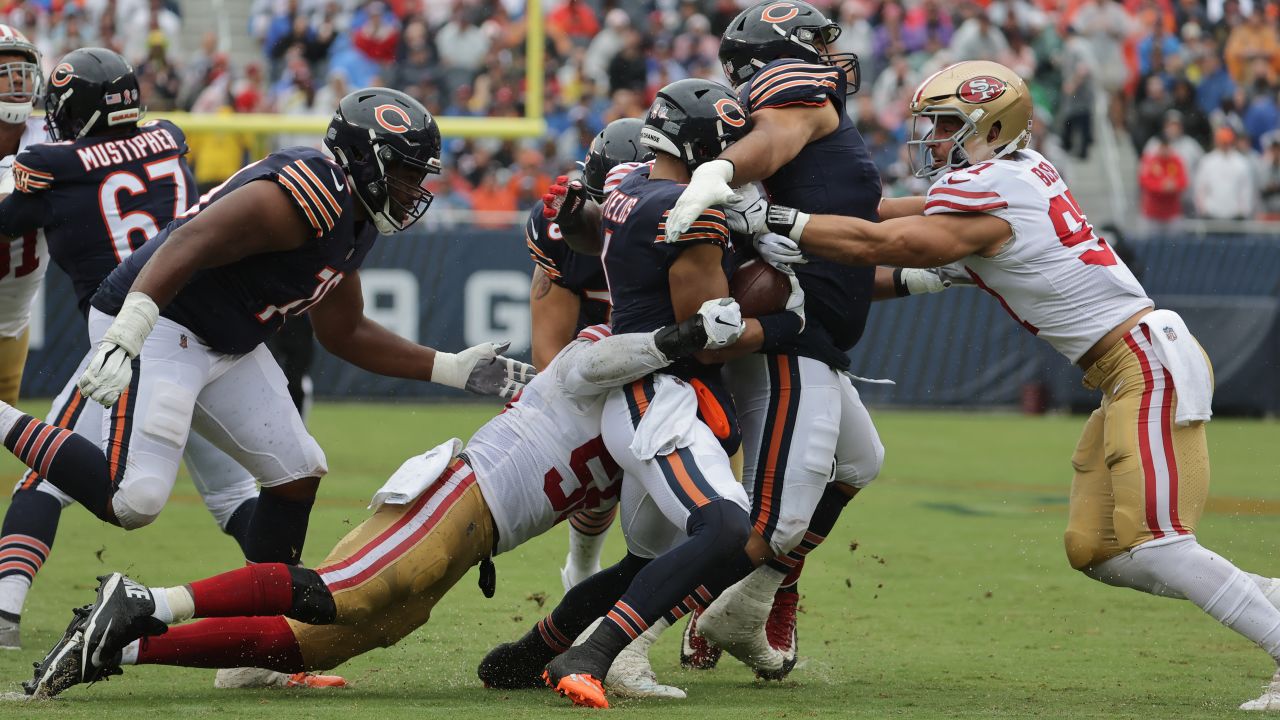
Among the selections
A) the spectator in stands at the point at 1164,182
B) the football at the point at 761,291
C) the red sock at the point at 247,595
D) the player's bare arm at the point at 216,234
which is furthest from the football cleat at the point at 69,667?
the spectator in stands at the point at 1164,182

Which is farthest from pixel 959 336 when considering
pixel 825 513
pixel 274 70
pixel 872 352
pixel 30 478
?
pixel 30 478

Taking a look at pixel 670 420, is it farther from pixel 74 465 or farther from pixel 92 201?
pixel 92 201

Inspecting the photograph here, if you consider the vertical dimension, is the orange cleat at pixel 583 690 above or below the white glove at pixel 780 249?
below

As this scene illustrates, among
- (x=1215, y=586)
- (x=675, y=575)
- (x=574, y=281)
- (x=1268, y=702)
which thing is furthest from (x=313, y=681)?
(x=1268, y=702)

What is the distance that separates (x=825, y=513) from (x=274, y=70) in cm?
1024

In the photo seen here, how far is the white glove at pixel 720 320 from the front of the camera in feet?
13.9

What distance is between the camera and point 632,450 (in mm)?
4289

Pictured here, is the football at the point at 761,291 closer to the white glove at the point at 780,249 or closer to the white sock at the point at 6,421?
the white glove at the point at 780,249

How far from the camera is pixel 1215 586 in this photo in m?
4.33

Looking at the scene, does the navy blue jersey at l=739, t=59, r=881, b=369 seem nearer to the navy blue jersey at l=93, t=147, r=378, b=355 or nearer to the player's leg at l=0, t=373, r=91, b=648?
the navy blue jersey at l=93, t=147, r=378, b=355

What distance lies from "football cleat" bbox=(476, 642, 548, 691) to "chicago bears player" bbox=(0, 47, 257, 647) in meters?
1.29

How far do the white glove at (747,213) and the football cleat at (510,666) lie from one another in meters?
1.36

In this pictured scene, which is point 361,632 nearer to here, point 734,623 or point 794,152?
point 734,623

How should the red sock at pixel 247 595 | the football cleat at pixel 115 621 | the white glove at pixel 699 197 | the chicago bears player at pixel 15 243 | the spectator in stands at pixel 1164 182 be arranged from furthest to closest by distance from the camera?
1. the spectator in stands at pixel 1164 182
2. the chicago bears player at pixel 15 243
3. the white glove at pixel 699 197
4. the red sock at pixel 247 595
5. the football cleat at pixel 115 621
